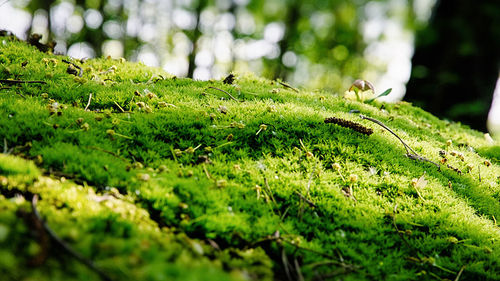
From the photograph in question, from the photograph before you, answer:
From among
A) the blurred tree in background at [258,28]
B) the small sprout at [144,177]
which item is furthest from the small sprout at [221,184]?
the blurred tree in background at [258,28]

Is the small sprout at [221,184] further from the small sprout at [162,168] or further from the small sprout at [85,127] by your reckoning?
the small sprout at [85,127]

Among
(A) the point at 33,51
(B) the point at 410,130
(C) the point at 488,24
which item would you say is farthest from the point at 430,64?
(A) the point at 33,51

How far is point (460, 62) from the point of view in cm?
866

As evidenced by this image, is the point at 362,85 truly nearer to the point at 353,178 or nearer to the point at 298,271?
the point at 353,178

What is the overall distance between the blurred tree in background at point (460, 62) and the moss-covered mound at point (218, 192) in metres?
5.02

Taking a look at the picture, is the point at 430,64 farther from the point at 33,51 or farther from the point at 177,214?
the point at 33,51

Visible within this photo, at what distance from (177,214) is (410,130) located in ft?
13.0

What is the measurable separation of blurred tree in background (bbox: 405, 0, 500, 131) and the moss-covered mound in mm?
5022

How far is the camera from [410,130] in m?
4.60

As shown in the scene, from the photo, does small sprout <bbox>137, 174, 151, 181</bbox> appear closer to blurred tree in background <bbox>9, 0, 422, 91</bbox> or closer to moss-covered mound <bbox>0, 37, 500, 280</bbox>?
moss-covered mound <bbox>0, 37, 500, 280</bbox>

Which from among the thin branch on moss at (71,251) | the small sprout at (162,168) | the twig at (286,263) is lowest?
the twig at (286,263)

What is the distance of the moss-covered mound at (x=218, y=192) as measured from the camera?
164 cm

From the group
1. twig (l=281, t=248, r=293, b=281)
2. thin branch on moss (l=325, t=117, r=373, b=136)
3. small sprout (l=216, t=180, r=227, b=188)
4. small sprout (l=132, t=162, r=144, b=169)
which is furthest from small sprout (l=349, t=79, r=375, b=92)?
small sprout (l=132, t=162, r=144, b=169)

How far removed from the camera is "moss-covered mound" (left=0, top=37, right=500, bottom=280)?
164 cm
